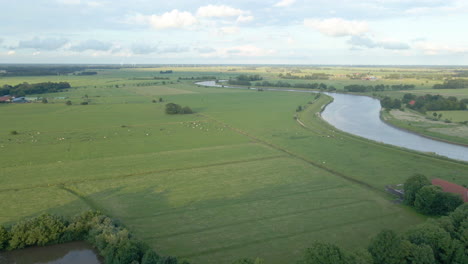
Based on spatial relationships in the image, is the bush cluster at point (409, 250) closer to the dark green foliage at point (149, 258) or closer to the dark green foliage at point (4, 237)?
the dark green foliage at point (149, 258)

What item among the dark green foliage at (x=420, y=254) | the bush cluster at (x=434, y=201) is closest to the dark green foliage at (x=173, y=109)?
the bush cluster at (x=434, y=201)

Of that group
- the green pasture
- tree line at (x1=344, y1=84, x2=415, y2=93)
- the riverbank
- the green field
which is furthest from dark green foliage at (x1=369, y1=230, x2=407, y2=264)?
tree line at (x1=344, y1=84, x2=415, y2=93)

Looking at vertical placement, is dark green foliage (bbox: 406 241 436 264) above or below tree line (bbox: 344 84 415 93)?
below

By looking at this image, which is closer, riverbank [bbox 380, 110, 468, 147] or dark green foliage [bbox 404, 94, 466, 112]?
riverbank [bbox 380, 110, 468, 147]

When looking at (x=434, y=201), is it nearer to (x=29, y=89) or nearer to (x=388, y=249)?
(x=388, y=249)

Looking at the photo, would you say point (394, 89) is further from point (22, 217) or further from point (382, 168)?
point (22, 217)

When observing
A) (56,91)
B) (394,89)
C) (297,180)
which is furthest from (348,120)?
(56,91)

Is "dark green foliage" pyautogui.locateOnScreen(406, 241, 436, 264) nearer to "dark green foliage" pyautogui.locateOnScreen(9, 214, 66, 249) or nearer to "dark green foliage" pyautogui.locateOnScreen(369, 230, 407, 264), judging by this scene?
"dark green foliage" pyautogui.locateOnScreen(369, 230, 407, 264)
